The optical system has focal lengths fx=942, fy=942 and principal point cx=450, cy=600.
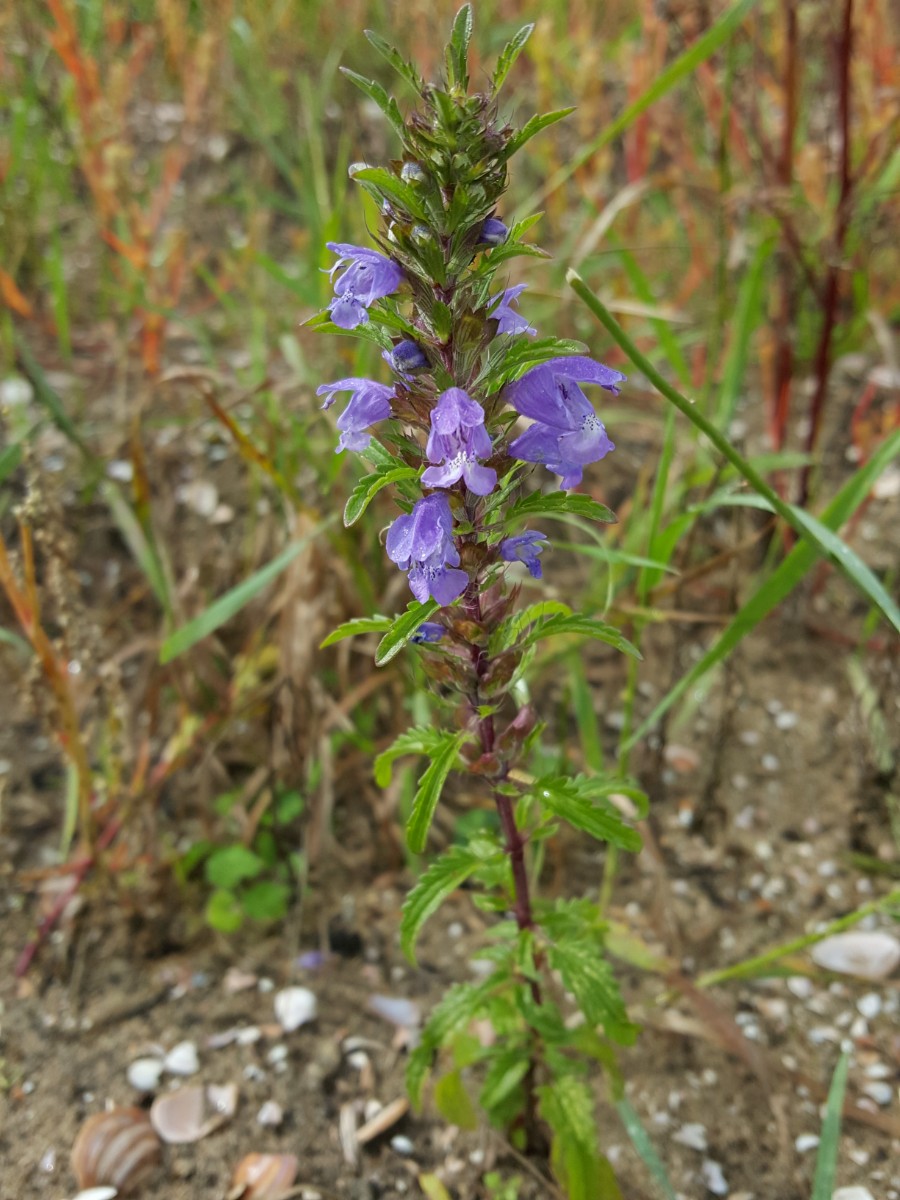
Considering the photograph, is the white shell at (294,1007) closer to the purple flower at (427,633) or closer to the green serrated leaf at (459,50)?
the purple flower at (427,633)

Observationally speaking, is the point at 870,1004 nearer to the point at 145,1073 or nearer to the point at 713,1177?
the point at 713,1177

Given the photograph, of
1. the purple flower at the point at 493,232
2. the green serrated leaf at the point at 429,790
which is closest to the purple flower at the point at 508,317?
Result: the purple flower at the point at 493,232

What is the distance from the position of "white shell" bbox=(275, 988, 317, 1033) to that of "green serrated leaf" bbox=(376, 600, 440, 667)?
45.1 inches

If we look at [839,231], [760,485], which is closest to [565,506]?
[760,485]

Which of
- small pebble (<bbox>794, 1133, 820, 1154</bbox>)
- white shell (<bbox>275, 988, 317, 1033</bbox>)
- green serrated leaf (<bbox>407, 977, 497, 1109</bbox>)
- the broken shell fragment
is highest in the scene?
green serrated leaf (<bbox>407, 977, 497, 1109</bbox>)

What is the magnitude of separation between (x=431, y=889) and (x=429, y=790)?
198mm

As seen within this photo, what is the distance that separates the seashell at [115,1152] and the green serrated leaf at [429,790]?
0.90 metres

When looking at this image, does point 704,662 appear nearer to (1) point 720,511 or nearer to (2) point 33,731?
(1) point 720,511

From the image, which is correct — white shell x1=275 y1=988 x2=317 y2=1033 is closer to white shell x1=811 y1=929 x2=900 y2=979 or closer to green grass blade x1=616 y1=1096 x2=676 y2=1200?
green grass blade x1=616 y1=1096 x2=676 y2=1200

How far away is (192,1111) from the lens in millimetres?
1786

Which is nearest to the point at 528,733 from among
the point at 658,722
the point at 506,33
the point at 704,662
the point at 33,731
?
the point at 704,662

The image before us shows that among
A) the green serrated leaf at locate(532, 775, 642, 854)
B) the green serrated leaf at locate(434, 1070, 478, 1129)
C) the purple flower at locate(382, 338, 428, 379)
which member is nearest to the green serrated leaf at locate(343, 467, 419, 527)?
the purple flower at locate(382, 338, 428, 379)

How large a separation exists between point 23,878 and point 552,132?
3019 mm

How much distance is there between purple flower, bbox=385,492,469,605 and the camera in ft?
3.61
